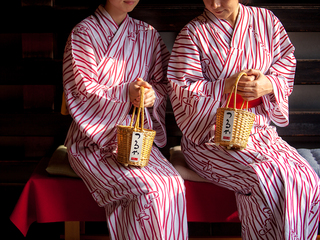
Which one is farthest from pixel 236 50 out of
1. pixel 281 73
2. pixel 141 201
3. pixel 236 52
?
pixel 141 201

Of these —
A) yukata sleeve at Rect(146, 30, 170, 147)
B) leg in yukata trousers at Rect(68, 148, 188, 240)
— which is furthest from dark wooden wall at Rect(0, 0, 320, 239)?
leg in yukata trousers at Rect(68, 148, 188, 240)

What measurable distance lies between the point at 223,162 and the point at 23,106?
1706 mm

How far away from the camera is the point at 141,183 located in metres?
1.62

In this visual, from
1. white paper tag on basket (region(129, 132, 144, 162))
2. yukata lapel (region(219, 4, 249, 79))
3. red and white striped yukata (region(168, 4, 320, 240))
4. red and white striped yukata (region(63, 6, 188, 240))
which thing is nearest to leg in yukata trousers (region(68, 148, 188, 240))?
red and white striped yukata (region(63, 6, 188, 240))

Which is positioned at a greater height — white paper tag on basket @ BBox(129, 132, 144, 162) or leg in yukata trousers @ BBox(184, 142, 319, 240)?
white paper tag on basket @ BBox(129, 132, 144, 162)

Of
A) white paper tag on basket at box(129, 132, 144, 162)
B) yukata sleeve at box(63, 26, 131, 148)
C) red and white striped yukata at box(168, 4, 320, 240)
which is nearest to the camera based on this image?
white paper tag on basket at box(129, 132, 144, 162)

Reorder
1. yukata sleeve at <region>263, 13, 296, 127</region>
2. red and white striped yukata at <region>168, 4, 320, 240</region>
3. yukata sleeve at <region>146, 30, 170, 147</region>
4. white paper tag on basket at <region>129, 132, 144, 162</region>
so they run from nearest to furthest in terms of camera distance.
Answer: white paper tag on basket at <region>129, 132, 144, 162</region>, red and white striped yukata at <region>168, 4, 320, 240</region>, yukata sleeve at <region>263, 13, 296, 127</region>, yukata sleeve at <region>146, 30, 170, 147</region>

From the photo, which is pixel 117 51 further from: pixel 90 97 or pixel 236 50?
pixel 236 50

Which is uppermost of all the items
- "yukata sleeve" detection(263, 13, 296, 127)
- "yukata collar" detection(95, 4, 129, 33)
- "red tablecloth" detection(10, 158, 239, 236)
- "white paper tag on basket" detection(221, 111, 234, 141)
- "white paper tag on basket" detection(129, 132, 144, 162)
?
"yukata collar" detection(95, 4, 129, 33)

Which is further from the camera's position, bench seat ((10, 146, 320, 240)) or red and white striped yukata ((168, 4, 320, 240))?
bench seat ((10, 146, 320, 240))

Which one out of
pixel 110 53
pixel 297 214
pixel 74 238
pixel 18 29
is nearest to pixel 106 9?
pixel 110 53

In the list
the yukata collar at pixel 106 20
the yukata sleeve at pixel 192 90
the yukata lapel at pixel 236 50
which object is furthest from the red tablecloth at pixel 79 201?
the yukata collar at pixel 106 20

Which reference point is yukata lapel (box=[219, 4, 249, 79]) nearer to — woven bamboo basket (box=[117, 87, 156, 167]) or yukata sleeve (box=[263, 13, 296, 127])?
yukata sleeve (box=[263, 13, 296, 127])

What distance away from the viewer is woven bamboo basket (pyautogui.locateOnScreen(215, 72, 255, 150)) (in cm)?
157
